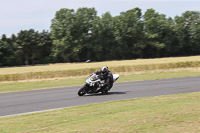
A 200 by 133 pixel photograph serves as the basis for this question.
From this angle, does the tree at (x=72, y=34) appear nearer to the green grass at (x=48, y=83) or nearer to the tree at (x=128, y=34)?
the tree at (x=128, y=34)

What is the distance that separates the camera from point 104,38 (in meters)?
78.9

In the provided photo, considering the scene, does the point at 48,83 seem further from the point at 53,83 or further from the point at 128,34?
the point at 128,34

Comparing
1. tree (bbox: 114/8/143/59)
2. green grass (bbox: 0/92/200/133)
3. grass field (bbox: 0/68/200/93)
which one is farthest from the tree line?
green grass (bbox: 0/92/200/133)

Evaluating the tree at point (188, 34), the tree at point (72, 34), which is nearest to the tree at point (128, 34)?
the tree at point (72, 34)

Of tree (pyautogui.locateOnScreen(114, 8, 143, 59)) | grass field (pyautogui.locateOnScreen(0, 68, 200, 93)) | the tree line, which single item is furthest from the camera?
tree (pyautogui.locateOnScreen(114, 8, 143, 59))

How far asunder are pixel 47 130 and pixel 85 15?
75086 mm

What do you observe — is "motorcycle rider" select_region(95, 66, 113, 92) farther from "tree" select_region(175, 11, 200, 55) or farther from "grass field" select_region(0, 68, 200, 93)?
"tree" select_region(175, 11, 200, 55)

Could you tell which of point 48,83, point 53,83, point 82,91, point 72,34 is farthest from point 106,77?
point 72,34

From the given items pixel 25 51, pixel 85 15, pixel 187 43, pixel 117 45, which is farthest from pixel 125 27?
pixel 25 51

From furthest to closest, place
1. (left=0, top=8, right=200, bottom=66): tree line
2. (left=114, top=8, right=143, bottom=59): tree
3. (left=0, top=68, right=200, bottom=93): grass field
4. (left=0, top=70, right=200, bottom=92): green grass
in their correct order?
(left=114, top=8, right=143, bottom=59): tree → (left=0, top=8, right=200, bottom=66): tree line → (left=0, top=68, right=200, bottom=93): grass field → (left=0, top=70, right=200, bottom=92): green grass

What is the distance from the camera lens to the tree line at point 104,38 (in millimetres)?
71250

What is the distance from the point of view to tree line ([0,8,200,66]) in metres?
71.2

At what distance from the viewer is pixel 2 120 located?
9.23 meters

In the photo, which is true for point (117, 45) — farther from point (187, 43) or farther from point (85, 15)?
Result: point (187, 43)
